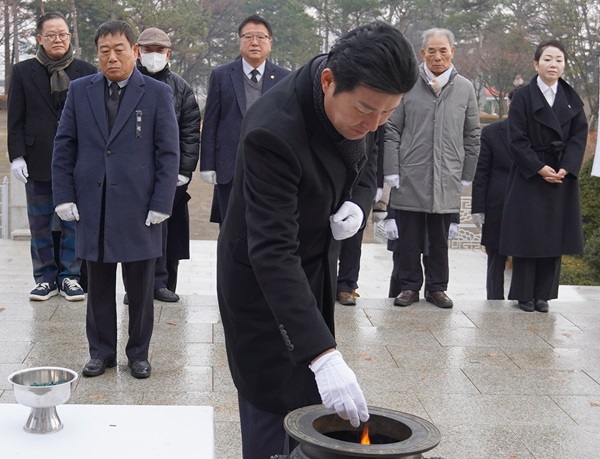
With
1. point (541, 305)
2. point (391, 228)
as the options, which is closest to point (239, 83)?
point (391, 228)

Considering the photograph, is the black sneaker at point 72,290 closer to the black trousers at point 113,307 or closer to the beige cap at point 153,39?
the black trousers at point 113,307

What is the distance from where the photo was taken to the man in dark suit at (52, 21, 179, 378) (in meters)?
4.79

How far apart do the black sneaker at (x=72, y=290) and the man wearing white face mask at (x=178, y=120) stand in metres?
0.53

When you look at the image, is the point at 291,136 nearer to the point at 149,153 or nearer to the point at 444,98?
the point at 149,153

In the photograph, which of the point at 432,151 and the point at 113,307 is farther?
the point at 432,151

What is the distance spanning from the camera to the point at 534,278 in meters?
6.82

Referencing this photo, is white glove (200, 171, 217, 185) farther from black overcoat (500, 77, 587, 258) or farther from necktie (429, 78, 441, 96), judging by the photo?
black overcoat (500, 77, 587, 258)

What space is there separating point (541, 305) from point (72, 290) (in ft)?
10.9

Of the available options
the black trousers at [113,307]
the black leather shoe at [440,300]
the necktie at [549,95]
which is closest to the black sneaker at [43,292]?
the black trousers at [113,307]

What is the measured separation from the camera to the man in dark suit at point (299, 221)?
2301 mm

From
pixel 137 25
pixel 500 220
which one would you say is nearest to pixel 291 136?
pixel 500 220

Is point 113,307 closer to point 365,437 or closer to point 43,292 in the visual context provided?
point 43,292

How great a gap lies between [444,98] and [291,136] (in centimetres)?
426

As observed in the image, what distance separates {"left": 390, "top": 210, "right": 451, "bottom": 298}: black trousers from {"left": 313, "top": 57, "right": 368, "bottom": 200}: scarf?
13.1ft
